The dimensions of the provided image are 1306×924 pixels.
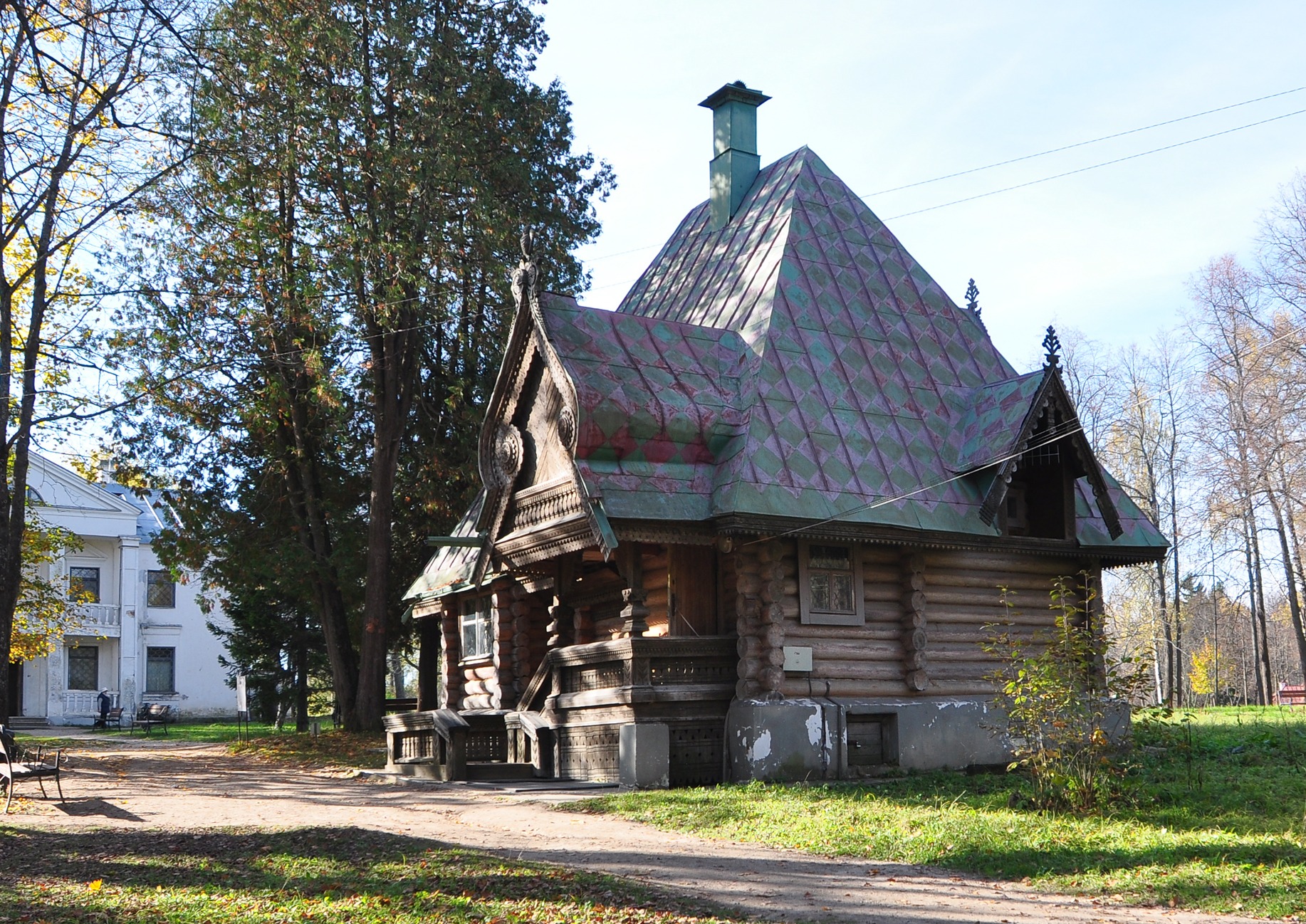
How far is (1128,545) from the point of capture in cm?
2034

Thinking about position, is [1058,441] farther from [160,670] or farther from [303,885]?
[160,670]

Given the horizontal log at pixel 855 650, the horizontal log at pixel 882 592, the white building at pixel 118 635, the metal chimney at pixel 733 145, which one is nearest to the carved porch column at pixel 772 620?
the horizontal log at pixel 855 650

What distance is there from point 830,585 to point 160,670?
47.8 meters

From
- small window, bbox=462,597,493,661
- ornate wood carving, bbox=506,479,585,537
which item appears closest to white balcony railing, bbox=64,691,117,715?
small window, bbox=462,597,493,661

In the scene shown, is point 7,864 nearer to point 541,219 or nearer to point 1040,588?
point 1040,588

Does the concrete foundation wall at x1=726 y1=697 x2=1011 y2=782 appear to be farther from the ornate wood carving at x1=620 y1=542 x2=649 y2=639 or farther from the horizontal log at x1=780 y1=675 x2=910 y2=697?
the ornate wood carving at x1=620 y1=542 x2=649 y2=639

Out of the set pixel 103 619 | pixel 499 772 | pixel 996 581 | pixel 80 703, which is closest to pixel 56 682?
pixel 80 703

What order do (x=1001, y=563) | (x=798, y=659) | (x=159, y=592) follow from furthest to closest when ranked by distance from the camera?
(x=159, y=592) → (x=1001, y=563) → (x=798, y=659)

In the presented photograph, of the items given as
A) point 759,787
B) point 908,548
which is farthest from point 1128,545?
point 759,787

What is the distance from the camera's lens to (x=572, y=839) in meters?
11.9

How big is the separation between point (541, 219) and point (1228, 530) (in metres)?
23.7

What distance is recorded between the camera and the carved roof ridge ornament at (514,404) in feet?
57.8

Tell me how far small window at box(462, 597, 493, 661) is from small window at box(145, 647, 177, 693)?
38460 millimetres

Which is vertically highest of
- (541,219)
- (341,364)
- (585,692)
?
(541,219)
